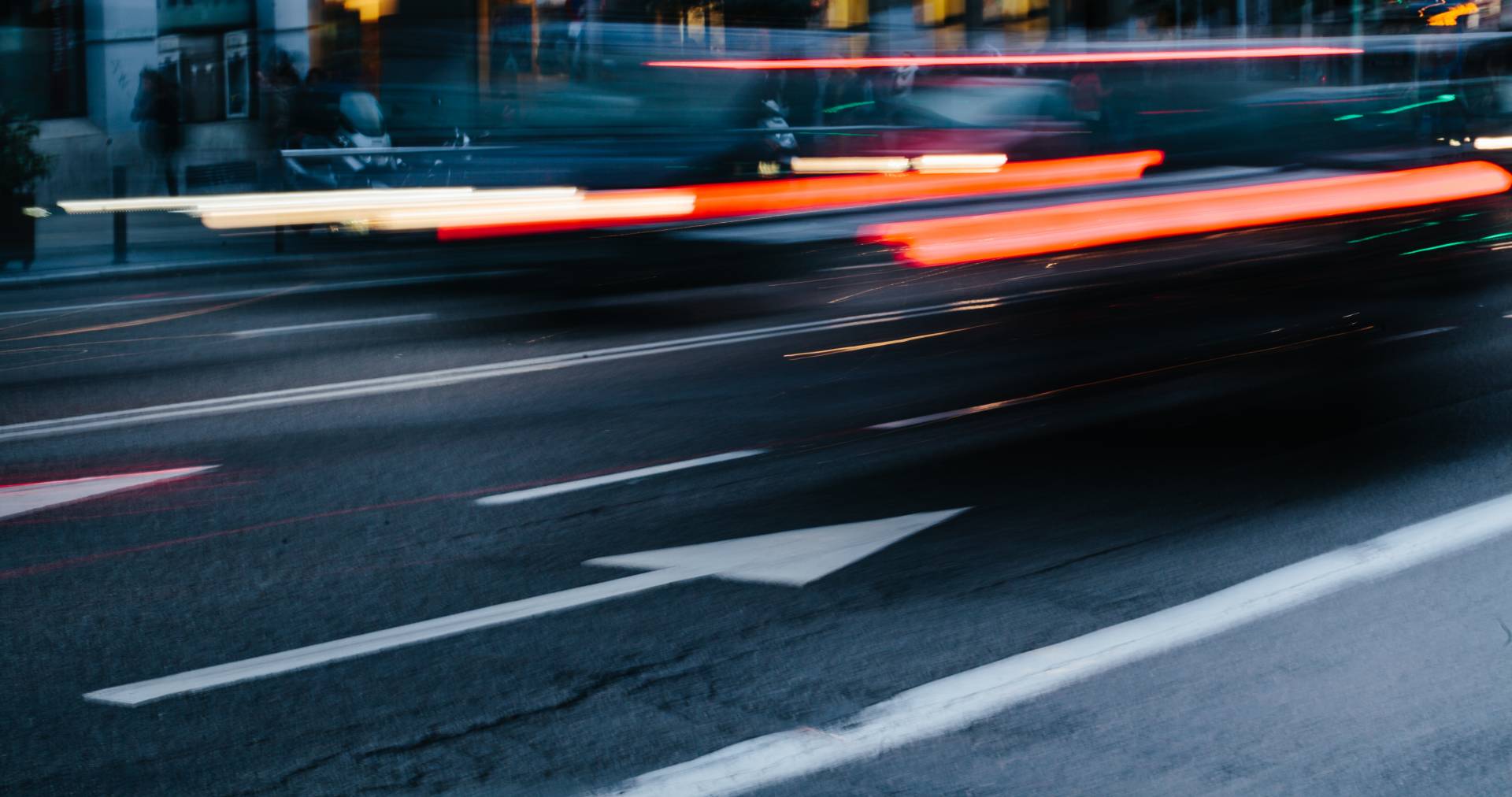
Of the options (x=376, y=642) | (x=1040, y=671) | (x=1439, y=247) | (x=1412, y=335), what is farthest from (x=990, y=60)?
(x=376, y=642)

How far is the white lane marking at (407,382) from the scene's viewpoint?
770cm

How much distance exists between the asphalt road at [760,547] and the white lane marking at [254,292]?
1526mm

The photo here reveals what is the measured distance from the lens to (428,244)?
15.8 m

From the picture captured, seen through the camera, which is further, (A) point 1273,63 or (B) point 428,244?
(B) point 428,244

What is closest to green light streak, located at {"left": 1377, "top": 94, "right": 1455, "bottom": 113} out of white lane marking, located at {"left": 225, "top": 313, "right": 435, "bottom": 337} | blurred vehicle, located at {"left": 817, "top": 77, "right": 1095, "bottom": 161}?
blurred vehicle, located at {"left": 817, "top": 77, "right": 1095, "bottom": 161}

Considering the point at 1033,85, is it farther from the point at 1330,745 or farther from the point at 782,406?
the point at 1330,745

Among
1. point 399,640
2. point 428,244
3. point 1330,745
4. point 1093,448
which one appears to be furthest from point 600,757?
point 428,244

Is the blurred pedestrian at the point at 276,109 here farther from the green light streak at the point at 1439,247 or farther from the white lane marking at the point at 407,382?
the green light streak at the point at 1439,247

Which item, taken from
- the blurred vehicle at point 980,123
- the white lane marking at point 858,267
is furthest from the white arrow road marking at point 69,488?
the blurred vehicle at point 980,123

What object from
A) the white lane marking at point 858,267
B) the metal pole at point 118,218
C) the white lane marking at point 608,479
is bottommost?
the white lane marking at point 608,479

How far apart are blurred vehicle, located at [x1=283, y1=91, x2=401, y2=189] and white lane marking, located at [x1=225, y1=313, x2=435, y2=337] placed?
8.08 ft

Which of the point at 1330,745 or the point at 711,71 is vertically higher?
the point at 711,71

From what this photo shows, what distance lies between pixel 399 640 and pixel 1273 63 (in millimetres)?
10763

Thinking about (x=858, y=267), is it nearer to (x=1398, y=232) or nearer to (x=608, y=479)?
(x=1398, y=232)
